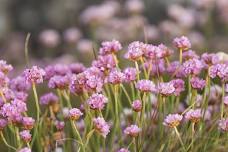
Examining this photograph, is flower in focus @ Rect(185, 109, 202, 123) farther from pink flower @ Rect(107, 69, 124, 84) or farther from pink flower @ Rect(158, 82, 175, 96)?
pink flower @ Rect(107, 69, 124, 84)

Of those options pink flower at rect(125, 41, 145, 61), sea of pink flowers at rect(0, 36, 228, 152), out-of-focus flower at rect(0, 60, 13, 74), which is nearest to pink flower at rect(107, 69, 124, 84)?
sea of pink flowers at rect(0, 36, 228, 152)

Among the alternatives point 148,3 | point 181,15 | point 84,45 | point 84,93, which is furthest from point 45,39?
point 84,93

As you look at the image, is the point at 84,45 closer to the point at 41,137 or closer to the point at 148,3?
the point at 148,3

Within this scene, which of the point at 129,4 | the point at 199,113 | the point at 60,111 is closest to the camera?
the point at 199,113

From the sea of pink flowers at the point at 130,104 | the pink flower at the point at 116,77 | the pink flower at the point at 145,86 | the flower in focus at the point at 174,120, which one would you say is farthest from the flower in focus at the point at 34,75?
the flower in focus at the point at 174,120

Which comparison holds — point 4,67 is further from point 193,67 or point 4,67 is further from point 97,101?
point 193,67

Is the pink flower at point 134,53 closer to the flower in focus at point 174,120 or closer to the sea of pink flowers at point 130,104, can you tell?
the sea of pink flowers at point 130,104

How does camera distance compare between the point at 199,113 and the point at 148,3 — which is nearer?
the point at 199,113
